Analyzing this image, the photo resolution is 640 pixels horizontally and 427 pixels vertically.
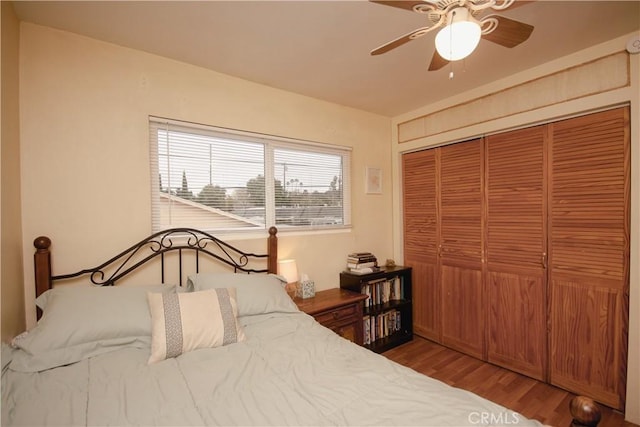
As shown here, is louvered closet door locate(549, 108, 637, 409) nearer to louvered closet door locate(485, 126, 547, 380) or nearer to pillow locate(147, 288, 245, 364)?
louvered closet door locate(485, 126, 547, 380)

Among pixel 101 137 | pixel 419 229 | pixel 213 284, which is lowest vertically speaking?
pixel 213 284

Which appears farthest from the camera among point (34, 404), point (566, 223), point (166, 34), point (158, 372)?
point (566, 223)

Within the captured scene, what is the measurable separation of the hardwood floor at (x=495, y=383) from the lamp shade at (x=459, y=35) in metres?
2.31

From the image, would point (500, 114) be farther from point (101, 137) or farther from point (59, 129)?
point (59, 129)

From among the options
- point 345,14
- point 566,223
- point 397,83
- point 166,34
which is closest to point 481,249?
point 566,223

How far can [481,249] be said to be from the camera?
8.78 feet

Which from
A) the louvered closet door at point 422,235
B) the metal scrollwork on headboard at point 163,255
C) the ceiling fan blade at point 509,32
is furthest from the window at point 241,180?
the ceiling fan blade at point 509,32

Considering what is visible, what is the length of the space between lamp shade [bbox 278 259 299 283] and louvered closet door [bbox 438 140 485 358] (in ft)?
5.13

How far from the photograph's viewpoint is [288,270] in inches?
98.0

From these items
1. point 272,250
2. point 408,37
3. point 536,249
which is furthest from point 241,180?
point 536,249

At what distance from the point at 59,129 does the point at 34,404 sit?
4.95 feet

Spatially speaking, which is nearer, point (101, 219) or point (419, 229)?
point (101, 219)

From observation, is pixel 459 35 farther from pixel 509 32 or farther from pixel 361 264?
pixel 361 264

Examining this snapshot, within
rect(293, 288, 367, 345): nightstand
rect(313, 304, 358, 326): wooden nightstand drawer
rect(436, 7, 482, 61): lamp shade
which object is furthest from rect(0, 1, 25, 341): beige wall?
rect(436, 7, 482, 61): lamp shade
